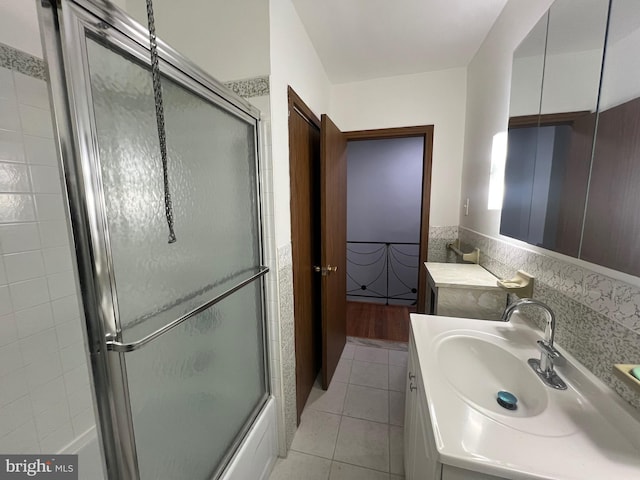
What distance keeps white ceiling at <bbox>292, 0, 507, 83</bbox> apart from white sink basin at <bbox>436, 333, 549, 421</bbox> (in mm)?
1797

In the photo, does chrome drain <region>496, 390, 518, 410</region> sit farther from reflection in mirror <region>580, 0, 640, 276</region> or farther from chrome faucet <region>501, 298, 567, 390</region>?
reflection in mirror <region>580, 0, 640, 276</region>

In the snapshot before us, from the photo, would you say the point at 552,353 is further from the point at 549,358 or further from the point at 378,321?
the point at 378,321

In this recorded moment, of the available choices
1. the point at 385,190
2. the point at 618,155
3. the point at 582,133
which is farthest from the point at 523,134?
the point at 385,190

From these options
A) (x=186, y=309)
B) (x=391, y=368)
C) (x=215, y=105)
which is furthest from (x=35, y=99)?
(x=391, y=368)

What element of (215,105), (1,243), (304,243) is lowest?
(304,243)

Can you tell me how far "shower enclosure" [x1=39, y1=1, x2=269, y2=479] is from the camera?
1.77ft

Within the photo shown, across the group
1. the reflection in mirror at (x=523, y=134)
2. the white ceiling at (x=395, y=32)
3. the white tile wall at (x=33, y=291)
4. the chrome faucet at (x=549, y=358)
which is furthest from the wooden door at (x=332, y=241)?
the white tile wall at (x=33, y=291)

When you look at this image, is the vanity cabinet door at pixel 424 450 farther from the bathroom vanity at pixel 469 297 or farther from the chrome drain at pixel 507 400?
the bathroom vanity at pixel 469 297

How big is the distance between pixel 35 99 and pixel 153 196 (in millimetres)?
914

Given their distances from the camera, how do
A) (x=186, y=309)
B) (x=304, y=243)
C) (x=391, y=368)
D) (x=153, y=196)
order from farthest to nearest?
(x=391, y=368) → (x=304, y=243) → (x=186, y=309) → (x=153, y=196)

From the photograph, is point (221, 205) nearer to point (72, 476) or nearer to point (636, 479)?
point (72, 476)

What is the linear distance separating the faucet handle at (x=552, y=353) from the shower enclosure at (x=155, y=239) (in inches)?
44.5

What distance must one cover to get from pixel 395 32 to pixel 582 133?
1348 millimetres

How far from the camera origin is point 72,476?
101cm
